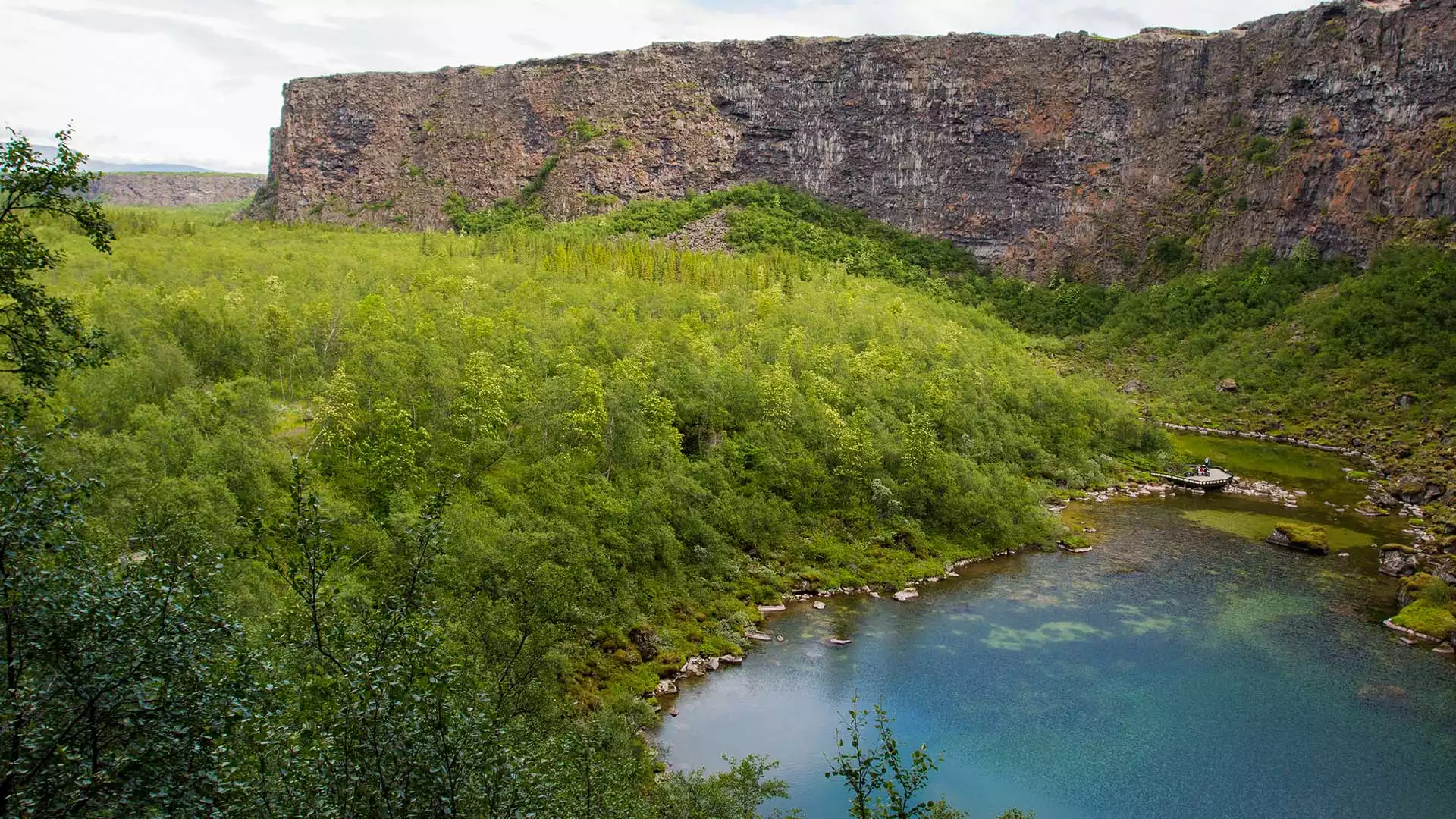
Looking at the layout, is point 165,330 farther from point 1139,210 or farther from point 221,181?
point 221,181

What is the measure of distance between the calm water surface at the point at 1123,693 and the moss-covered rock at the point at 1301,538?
3.29ft

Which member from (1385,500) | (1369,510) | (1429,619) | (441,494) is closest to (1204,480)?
(1369,510)

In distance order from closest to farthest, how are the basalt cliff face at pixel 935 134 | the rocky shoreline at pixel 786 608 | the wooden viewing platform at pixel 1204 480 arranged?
the rocky shoreline at pixel 786 608 → the wooden viewing platform at pixel 1204 480 → the basalt cliff face at pixel 935 134

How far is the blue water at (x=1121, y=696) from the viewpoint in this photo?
81.3 ft

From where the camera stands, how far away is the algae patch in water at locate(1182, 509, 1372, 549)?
45.1 metres

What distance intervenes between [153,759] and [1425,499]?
188ft

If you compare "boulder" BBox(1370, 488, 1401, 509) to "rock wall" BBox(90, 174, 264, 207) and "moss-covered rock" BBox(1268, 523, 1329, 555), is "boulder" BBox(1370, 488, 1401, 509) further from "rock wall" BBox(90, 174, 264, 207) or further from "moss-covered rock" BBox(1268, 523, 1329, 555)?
"rock wall" BBox(90, 174, 264, 207)

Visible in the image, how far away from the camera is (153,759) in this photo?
1032 centimetres

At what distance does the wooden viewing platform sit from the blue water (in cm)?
1367

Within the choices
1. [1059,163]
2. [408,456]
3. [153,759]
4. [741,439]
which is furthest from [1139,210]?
[153,759]

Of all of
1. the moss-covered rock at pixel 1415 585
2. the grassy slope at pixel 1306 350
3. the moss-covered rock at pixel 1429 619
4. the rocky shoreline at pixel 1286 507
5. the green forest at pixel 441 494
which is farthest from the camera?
the grassy slope at pixel 1306 350

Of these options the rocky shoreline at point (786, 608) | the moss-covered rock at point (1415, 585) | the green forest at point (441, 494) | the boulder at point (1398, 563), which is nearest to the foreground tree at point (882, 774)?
the green forest at point (441, 494)

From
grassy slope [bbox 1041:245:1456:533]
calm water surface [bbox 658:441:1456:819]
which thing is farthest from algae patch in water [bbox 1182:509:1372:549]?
grassy slope [bbox 1041:245:1456:533]

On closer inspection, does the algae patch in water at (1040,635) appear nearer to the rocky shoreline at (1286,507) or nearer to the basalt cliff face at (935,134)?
the rocky shoreline at (1286,507)
